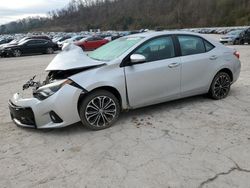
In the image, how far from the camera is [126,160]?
3.71 metres

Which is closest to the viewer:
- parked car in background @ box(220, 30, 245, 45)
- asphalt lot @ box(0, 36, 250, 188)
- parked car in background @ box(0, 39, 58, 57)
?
asphalt lot @ box(0, 36, 250, 188)

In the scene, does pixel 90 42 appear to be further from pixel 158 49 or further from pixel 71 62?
pixel 71 62

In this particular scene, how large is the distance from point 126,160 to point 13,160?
152 centimetres

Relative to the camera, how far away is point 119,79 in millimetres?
4750

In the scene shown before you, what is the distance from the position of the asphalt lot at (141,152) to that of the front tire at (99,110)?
0.49ft

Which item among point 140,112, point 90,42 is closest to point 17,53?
point 90,42

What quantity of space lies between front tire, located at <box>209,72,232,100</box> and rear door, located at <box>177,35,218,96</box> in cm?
23

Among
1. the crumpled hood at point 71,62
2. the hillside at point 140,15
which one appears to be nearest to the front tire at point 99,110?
the crumpled hood at point 71,62

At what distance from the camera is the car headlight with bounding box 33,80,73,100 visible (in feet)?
14.5

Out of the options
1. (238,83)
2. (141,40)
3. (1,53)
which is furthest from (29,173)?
(1,53)

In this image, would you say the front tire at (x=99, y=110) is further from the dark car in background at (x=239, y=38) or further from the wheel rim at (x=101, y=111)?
the dark car in background at (x=239, y=38)

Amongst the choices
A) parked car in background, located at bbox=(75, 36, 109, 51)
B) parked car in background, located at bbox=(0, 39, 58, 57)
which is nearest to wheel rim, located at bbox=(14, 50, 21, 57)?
parked car in background, located at bbox=(0, 39, 58, 57)

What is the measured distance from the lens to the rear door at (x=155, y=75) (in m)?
4.91

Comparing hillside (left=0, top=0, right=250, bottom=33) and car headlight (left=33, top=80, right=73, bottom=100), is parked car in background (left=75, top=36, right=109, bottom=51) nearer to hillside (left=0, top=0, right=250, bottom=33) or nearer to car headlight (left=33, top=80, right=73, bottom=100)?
car headlight (left=33, top=80, right=73, bottom=100)
